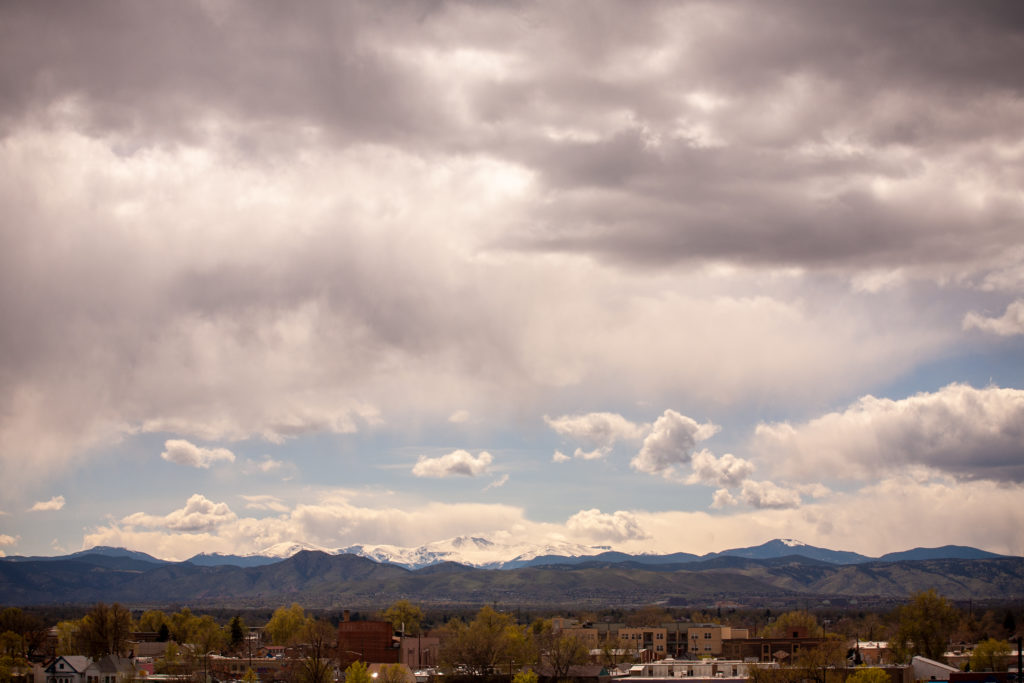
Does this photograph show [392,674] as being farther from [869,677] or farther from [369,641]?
[869,677]

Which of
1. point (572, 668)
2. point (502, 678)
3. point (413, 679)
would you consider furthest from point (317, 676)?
point (572, 668)

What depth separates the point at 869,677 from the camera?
5290 inches

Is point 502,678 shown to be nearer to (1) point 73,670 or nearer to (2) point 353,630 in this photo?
(2) point 353,630

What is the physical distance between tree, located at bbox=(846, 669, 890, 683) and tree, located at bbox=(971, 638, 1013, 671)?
36.9 meters

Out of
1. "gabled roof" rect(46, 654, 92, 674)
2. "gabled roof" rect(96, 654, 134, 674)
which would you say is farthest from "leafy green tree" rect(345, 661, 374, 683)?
"gabled roof" rect(46, 654, 92, 674)

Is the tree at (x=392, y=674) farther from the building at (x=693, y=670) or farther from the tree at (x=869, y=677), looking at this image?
the tree at (x=869, y=677)

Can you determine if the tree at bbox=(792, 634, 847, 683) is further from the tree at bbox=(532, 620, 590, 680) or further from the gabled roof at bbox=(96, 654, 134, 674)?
the gabled roof at bbox=(96, 654, 134, 674)

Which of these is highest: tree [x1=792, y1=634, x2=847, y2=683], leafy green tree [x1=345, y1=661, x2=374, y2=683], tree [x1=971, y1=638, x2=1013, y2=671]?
leafy green tree [x1=345, y1=661, x2=374, y2=683]

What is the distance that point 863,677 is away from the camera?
135m

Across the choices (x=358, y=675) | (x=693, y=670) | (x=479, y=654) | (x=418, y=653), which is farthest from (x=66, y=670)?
(x=693, y=670)

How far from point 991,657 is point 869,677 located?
48238mm

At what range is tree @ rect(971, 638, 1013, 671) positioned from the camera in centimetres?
16755

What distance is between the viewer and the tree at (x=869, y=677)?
134m

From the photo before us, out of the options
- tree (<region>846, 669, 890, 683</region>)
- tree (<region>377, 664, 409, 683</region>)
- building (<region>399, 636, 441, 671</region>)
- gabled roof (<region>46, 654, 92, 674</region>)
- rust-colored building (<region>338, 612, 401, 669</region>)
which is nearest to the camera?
tree (<region>846, 669, 890, 683</region>)
